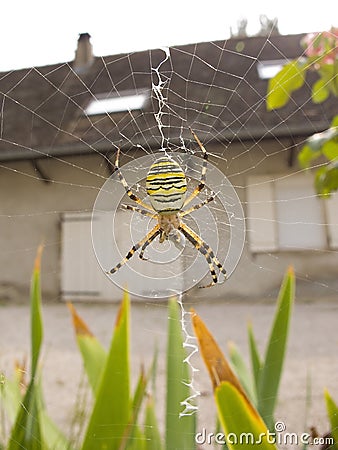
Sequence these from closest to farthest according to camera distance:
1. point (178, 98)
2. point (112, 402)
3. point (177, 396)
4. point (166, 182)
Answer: point (112, 402) < point (177, 396) < point (166, 182) < point (178, 98)

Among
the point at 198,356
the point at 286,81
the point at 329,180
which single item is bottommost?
the point at 198,356

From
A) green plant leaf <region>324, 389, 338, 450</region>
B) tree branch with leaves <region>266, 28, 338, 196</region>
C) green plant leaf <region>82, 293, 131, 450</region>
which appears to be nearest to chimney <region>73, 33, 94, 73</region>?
tree branch with leaves <region>266, 28, 338, 196</region>

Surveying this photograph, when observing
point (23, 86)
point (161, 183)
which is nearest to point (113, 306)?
point (23, 86)

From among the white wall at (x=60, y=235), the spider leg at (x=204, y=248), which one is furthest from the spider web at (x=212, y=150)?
the spider leg at (x=204, y=248)

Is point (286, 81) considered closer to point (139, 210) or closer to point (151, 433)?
point (139, 210)

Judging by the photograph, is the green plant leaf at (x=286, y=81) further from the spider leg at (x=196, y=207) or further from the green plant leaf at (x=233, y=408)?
the green plant leaf at (x=233, y=408)

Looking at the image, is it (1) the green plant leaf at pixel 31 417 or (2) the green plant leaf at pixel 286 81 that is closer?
(1) the green plant leaf at pixel 31 417

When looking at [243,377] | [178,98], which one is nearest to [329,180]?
[243,377]
